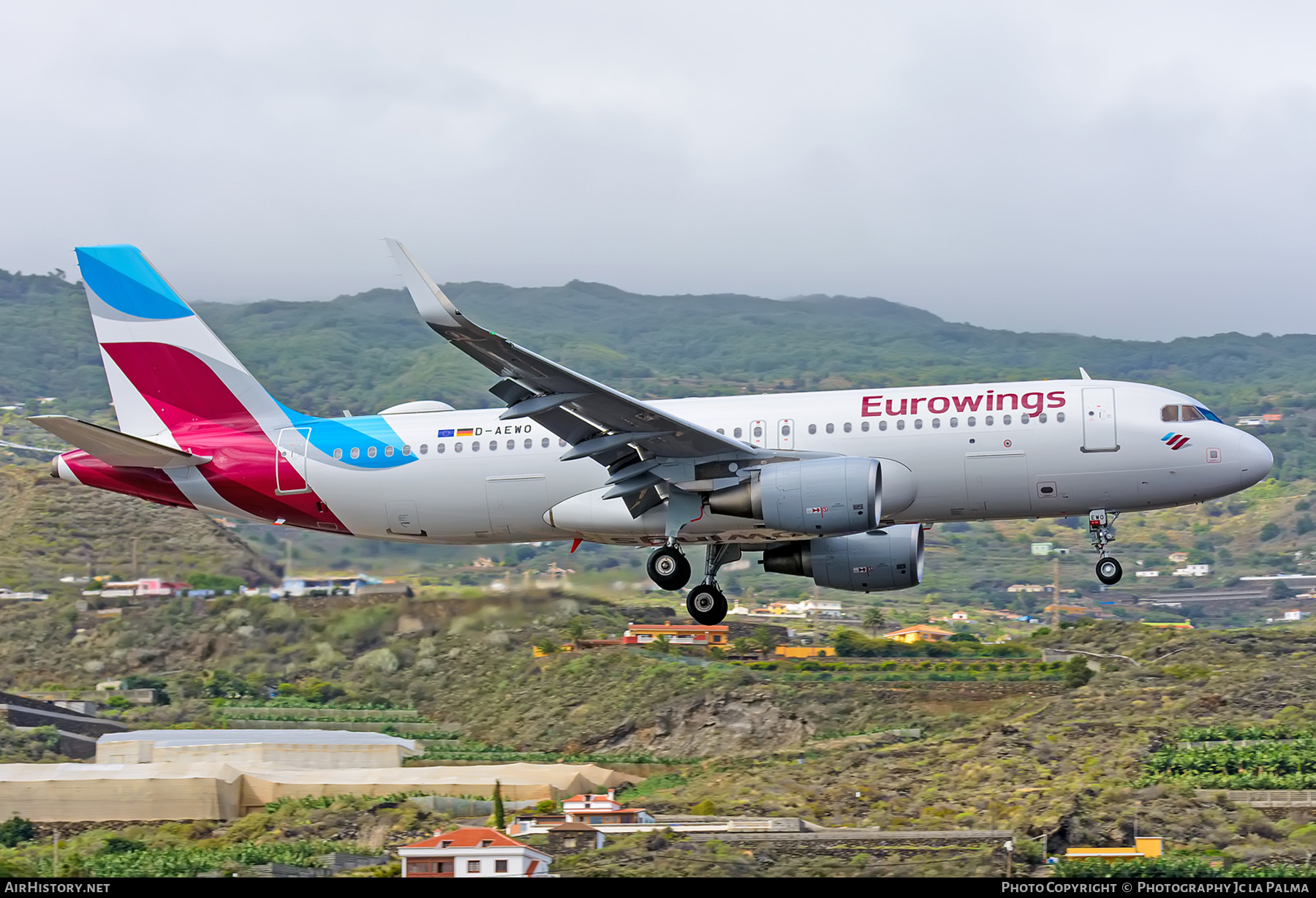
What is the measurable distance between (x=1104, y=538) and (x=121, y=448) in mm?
22892

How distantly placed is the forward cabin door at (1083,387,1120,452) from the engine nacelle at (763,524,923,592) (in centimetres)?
546

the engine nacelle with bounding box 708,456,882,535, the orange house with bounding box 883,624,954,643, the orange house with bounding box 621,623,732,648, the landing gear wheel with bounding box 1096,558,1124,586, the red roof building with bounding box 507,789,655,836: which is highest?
the engine nacelle with bounding box 708,456,882,535

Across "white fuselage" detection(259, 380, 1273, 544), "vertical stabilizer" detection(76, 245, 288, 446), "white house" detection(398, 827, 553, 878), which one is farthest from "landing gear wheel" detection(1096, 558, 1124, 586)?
"vertical stabilizer" detection(76, 245, 288, 446)

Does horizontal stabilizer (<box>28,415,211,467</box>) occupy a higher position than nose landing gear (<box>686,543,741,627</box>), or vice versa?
horizontal stabilizer (<box>28,415,211,467</box>)

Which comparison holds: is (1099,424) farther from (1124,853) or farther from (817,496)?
(1124,853)

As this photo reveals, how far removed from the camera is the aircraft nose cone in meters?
32.0

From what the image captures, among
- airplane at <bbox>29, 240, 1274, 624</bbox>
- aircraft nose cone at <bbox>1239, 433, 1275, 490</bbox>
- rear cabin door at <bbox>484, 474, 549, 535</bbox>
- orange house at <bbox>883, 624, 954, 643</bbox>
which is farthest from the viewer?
orange house at <bbox>883, 624, 954, 643</bbox>

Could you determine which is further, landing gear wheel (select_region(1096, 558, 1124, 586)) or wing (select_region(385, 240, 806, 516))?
landing gear wheel (select_region(1096, 558, 1124, 586))

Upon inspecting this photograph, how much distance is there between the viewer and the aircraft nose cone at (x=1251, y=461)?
3200 cm

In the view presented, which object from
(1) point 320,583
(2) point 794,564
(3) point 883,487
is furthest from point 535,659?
(3) point 883,487

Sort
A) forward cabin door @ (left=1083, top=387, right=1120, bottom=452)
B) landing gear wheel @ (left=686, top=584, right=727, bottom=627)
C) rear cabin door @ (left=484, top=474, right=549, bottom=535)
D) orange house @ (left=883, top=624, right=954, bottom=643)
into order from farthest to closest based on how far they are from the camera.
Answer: orange house @ (left=883, top=624, right=954, bottom=643), landing gear wheel @ (left=686, top=584, right=727, bottom=627), rear cabin door @ (left=484, top=474, right=549, bottom=535), forward cabin door @ (left=1083, top=387, right=1120, bottom=452)

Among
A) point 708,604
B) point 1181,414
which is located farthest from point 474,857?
point 1181,414

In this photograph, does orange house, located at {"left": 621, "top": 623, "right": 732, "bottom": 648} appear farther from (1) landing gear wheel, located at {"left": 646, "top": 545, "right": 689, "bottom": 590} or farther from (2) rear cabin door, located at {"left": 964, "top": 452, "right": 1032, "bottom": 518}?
(2) rear cabin door, located at {"left": 964, "top": 452, "right": 1032, "bottom": 518}
